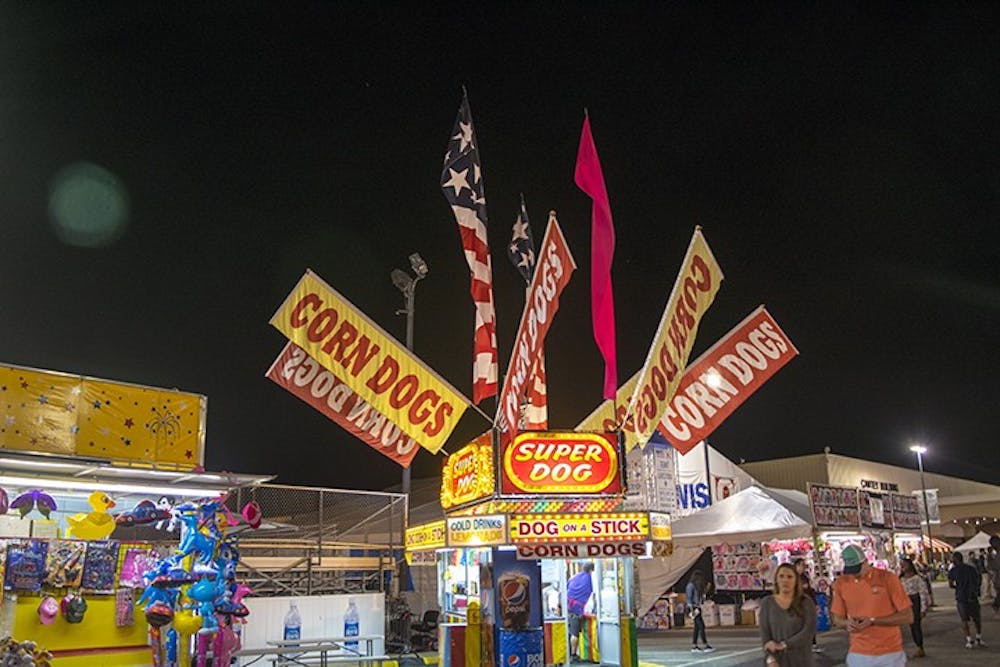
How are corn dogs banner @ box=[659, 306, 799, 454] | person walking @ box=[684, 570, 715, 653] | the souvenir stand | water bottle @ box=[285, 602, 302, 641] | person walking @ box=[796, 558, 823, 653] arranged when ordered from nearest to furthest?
person walking @ box=[796, 558, 823, 653] → the souvenir stand → corn dogs banner @ box=[659, 306, 799, 454] → water bottle @ box=[285, 602, 302, 641] → person walking @ box=[684, 570, 715, 653]

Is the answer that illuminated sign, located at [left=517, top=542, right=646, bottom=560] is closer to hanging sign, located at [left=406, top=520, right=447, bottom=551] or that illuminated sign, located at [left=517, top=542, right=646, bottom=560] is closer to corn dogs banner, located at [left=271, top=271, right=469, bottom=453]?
hanging sign, located at [left=406, top=520, right=447, bottom=551]

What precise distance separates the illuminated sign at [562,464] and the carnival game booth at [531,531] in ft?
0.05

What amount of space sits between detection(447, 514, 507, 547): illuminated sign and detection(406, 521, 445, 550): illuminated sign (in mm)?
391

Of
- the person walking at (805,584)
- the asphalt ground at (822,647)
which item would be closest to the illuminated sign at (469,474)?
the person walking at (805,584)

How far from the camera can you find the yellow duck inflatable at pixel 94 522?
11680mm

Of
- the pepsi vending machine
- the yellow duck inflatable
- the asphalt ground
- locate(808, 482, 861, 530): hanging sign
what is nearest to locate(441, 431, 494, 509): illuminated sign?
the pepsi vending machine

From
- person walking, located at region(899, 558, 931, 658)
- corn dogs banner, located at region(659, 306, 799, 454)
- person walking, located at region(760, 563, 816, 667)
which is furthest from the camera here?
person walking, located at region(899, 558, 931, 658)

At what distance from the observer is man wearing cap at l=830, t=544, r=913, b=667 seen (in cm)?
663

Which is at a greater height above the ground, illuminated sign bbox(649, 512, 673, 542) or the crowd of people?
illuminated sign bbox(649, 512, 673, 542)

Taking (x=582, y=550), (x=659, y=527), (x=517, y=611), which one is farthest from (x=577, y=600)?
(x=582, y=550)

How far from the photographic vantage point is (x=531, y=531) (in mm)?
12625

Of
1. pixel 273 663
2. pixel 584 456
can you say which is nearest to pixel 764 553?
pixel 584 456

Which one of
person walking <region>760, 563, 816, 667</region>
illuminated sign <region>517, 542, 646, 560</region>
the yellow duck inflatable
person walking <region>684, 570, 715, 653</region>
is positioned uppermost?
the yellow duck inflatable

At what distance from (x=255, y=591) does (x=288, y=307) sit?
20.8 ft
